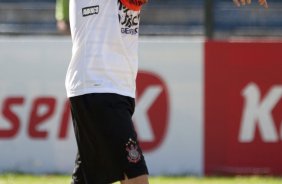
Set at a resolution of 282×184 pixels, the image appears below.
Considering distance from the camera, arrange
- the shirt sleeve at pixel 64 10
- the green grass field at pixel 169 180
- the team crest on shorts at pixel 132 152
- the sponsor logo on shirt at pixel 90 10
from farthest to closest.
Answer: the shirt sleeve at pixel 64 10 → the green grass field at pixel 169 180 → the sponsor logo on shirt at pixel 90 10 → the team crest on shorts at pixel 132 152

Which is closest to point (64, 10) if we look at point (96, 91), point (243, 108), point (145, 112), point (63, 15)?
point (63, 15)

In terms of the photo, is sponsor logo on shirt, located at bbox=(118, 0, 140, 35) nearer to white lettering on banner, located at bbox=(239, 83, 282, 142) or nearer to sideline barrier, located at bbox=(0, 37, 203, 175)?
sideline barrier, located at bbox=(0, 37, 203, 175)

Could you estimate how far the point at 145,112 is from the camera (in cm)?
838

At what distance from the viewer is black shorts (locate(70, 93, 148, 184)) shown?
4.43 metres

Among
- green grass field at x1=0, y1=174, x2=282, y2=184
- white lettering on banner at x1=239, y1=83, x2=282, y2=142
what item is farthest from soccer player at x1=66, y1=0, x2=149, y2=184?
white lettering on banner at x1=239, y1=83, x2=282, y2=142

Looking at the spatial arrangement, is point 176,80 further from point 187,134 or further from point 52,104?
point 52,104

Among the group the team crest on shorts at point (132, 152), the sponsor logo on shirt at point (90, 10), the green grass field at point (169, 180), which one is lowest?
the green grass field at point (169, 180)

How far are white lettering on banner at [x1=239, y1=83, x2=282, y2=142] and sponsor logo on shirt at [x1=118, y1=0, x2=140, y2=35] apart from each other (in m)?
3.90

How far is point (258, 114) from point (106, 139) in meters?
4.11

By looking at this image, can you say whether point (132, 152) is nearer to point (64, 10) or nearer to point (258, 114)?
point (258, 114)

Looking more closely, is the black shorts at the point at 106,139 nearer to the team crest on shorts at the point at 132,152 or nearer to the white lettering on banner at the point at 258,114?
the team crest on shorts at the point at 132,152

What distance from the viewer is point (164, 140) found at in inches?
331

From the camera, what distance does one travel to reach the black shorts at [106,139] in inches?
175

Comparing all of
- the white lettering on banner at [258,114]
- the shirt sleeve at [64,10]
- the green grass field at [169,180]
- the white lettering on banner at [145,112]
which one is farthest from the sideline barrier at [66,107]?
the shirt sleeve at [64,10]
